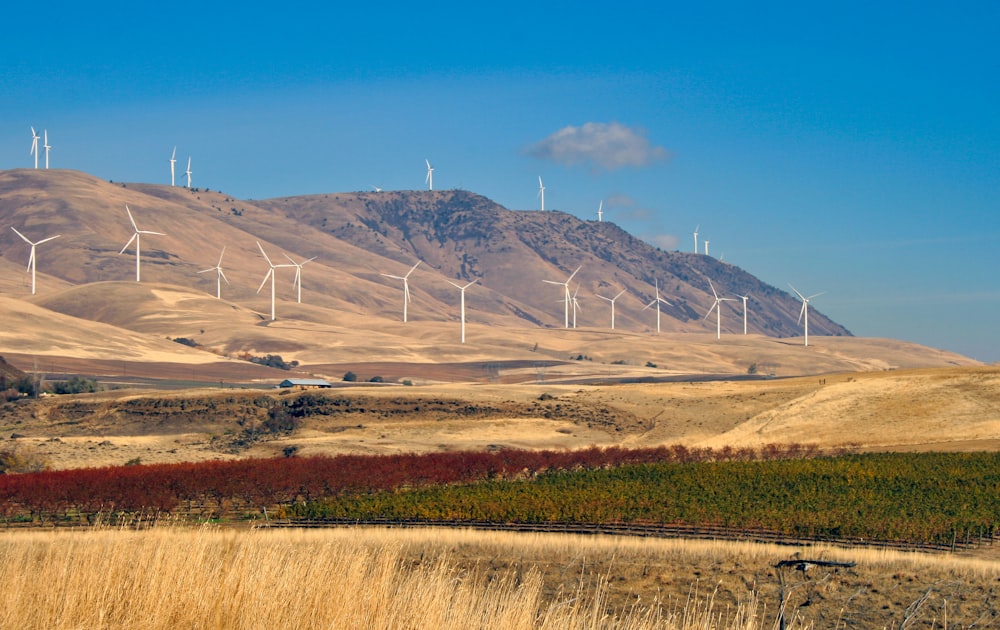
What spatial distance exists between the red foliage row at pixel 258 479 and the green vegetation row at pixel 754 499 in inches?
135

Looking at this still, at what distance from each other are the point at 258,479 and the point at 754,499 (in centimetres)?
2792

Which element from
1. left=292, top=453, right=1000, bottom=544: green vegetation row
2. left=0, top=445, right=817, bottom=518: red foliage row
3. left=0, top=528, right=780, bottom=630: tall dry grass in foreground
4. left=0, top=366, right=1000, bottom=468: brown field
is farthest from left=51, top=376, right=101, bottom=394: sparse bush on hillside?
left=0, top=528, right=780, bottom=630: tall dry grass in foreground

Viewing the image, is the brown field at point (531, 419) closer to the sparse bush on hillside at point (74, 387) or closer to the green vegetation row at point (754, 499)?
the sparse bush on hillside at point (74, 387)

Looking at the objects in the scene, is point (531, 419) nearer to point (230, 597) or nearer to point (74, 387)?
point (74, 387)

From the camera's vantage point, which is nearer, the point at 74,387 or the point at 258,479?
the point at 258,479

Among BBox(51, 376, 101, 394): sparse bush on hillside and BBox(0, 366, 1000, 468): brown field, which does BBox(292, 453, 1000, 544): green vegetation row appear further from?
BBox(51, 376, 101, 394): sparse bush on hillside

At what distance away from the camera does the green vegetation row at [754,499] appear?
1907 inches

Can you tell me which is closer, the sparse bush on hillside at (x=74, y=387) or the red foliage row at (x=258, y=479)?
the red foliage row at (x=258, y=479)

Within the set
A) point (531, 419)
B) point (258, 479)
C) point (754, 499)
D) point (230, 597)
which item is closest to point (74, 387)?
point (531, 419)

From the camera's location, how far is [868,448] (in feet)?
296

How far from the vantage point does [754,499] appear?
5719cm

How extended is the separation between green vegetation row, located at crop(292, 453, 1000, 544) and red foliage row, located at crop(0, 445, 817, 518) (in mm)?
3440

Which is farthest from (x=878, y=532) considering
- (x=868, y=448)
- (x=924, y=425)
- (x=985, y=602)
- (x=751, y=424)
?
(x=751, y=424)

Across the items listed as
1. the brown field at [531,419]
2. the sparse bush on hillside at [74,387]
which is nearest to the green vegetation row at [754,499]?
the brown field at [531,419]
